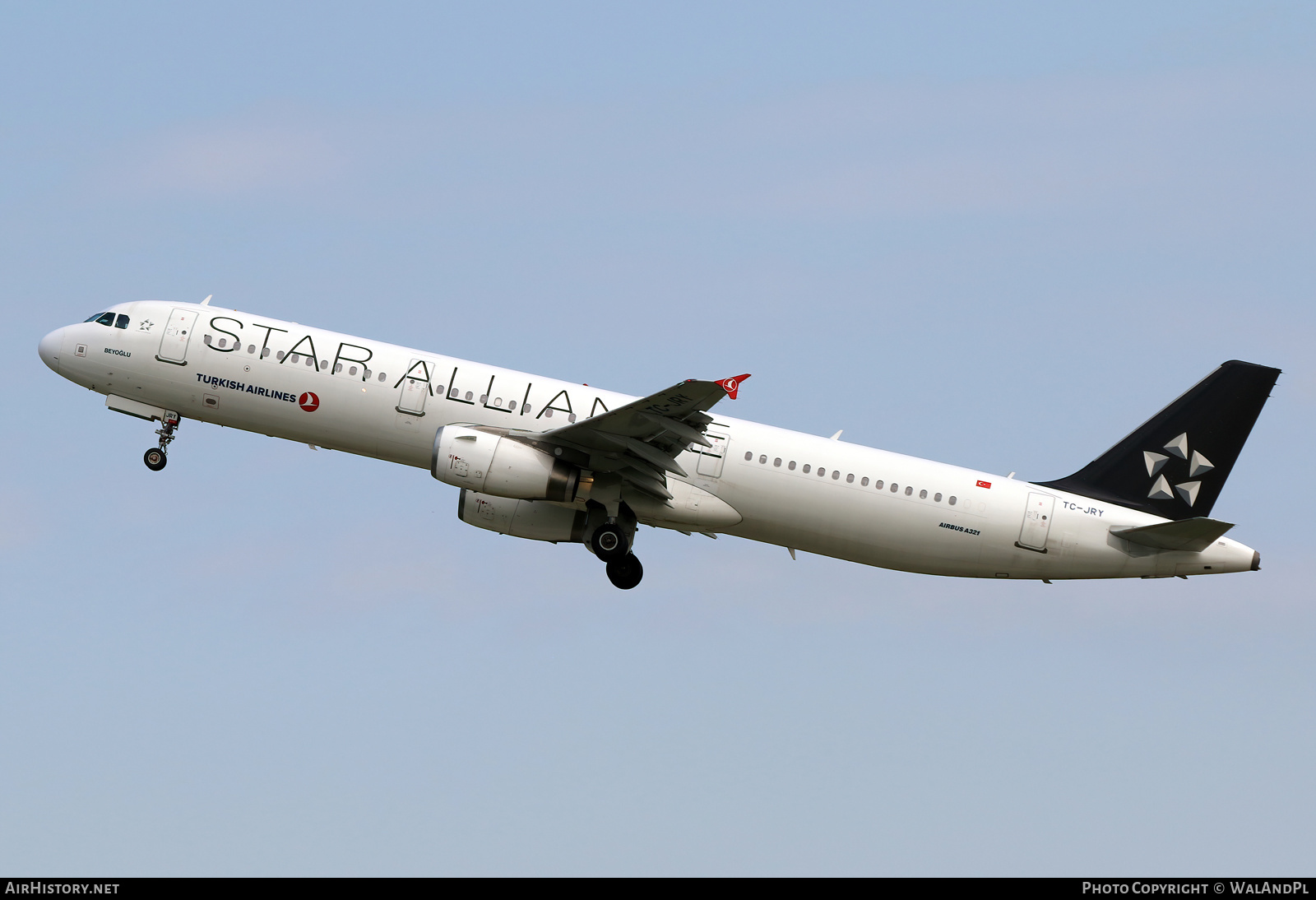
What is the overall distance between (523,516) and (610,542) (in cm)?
293

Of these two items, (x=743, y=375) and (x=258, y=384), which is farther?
(x=258, y=384)

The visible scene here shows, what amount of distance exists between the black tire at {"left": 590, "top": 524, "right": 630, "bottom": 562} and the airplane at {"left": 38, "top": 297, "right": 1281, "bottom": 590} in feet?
0.14

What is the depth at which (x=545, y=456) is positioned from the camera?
114ft

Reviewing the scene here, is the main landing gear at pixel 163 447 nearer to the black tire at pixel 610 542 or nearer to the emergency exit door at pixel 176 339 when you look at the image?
the emergency exit door at pixel 176 339

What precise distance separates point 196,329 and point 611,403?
11.1 m

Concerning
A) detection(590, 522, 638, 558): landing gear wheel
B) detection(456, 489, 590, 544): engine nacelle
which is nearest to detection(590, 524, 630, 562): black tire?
detection(590, 522, 638, 558): landing gear wheel

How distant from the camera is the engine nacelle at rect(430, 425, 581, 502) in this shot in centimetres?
3384

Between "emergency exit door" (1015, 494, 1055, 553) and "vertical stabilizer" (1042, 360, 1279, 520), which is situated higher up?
"vertical stabilizer" (1042, 360, 1279, 520)

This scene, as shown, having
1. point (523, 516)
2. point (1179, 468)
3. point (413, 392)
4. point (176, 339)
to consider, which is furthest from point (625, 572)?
point (1179, 468)

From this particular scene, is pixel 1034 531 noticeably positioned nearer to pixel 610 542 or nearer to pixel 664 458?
pixel 664 458

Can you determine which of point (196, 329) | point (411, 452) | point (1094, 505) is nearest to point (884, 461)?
point (1094, 505)

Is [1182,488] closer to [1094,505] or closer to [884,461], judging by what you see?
[1094,505]

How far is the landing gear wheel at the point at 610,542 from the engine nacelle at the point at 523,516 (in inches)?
52.9

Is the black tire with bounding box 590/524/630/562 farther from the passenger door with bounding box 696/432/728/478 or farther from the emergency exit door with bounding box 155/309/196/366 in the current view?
the emergency exit door with bounding box 155/309/196/366
